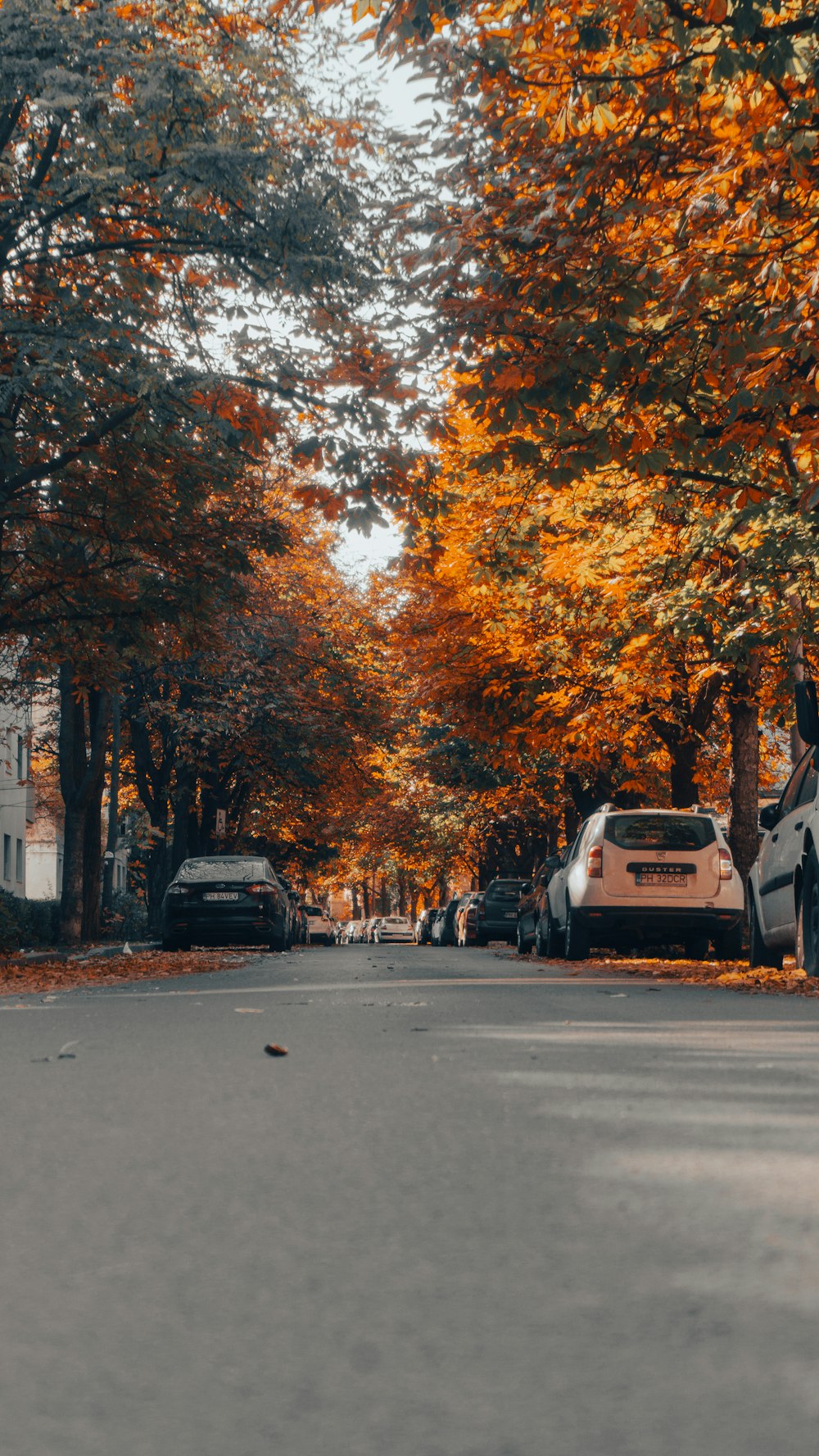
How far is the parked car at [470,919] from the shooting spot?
39.9 metres

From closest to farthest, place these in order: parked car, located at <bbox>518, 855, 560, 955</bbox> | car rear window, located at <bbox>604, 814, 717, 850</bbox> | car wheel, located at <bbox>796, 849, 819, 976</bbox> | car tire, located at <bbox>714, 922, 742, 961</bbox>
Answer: car wheel, located at <bbox>796, 849, 819, 976</bbox> < car rear window, located at <bbox>604, 814, 717, 850</bbox> < car tire, located at <bbox>714, 922, 742, 961</bbox> < parked car, located at <bbox>518, 855, 560, 955</bbox>

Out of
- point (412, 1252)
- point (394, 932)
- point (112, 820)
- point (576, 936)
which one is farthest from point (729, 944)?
point (394, 932)

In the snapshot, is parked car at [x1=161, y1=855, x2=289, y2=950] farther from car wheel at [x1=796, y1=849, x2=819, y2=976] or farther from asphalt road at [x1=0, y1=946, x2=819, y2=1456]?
asphalt road at [x1=0, y1=946, x2=819, y2=1456]

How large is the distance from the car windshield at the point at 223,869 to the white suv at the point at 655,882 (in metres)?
8.84

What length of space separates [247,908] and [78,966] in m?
6.30

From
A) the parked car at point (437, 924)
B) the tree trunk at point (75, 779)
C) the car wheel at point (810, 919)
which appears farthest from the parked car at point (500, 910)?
the car wheel at point (810, 919)

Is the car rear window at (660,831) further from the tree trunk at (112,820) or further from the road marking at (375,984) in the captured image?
the tree trunk at (112,820)

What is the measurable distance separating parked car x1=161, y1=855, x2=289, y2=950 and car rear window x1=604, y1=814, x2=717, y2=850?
9.15m

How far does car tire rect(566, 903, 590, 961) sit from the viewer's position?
1872cm

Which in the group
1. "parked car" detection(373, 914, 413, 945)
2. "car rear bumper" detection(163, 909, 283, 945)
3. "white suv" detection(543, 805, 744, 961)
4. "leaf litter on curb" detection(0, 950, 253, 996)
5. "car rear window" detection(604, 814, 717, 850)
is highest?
"car rear window" detection(604, 814, 717, 850)

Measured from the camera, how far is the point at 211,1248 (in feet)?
12.3

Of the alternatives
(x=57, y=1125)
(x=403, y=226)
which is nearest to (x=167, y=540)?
(x=403, y=226)

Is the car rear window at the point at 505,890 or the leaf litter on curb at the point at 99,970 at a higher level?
the car rear window at the point at 505,890

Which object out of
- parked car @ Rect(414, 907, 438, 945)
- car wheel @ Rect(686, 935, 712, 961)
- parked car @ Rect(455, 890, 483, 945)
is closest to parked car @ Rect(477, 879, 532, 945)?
parked car @ Rect(455, 890, 483, 945)
